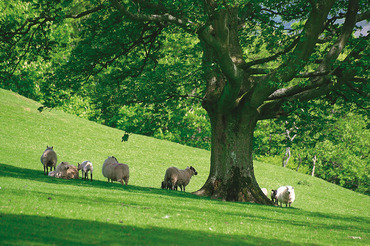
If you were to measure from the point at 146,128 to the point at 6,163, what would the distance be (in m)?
10.6

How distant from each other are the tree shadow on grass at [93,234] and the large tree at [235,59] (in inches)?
338

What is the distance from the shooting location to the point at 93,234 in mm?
7680

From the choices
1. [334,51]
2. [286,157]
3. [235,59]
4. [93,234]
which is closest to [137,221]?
[93,234]

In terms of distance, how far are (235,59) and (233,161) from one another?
486 cm

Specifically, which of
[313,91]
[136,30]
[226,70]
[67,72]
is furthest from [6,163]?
[313,91]

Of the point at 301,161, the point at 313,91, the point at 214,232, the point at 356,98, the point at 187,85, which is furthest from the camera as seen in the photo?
the point at 301,161

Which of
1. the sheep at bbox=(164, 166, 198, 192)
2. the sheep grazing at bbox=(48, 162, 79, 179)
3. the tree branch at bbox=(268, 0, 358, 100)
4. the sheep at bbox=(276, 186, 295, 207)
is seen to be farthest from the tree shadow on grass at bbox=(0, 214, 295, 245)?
the sheep at bbox=(276, 186, 295, 207)

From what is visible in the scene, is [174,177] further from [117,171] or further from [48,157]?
[48,157]

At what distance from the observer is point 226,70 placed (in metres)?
16.7

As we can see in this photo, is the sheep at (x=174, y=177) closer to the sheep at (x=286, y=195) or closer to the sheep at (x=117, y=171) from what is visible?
the sheep at (x=117, y=171)

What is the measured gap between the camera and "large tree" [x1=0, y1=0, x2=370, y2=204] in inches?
648

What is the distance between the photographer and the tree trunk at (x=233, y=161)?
19.3m

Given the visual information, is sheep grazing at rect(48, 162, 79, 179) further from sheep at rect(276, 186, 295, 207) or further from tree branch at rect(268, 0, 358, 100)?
sheep at rect(276, 186, 295, 207)

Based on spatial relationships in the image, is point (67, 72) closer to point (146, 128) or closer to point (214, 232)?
point (146, 128)
